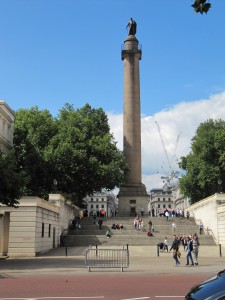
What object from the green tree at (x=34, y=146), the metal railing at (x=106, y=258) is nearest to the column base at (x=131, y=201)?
the green tree at (x=34, y=146)

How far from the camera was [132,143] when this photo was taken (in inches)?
2361

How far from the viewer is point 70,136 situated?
56.4 metres

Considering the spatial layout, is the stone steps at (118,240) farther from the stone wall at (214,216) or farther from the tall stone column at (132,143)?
the tall stone column at (132,143)

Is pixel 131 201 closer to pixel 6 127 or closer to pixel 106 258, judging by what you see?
pixel 6 127

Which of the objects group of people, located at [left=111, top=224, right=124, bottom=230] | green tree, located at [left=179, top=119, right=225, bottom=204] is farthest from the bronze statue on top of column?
group of people, located at [left=111, top=224, right=124, bottom=230]

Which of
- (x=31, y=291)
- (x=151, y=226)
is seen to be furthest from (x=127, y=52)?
(x=31, y=291)

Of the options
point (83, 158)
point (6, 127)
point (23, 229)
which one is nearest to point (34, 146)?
point (6, 127)

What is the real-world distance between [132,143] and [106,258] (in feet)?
131

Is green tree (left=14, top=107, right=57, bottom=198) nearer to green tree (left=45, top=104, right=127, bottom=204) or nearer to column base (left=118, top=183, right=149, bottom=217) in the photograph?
A: green tree (left=45, top=104, right=127, bottom=204)

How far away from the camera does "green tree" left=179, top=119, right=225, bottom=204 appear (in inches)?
2287

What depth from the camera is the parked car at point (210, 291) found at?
19.3 ft

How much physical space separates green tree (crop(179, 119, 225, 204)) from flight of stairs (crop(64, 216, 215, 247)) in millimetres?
8423

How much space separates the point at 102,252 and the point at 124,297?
9329mm

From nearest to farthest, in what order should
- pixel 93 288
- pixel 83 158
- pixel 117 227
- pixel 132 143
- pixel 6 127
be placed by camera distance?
pixel 93 288 → pixel 117 227 → pixel 6 127 → pixel 83 158 → pixel 132 143
